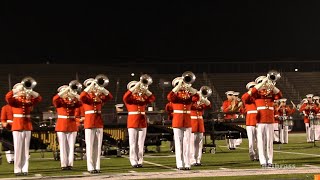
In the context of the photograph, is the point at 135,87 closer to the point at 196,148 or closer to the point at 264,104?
the point at 196,148

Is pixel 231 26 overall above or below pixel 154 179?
above

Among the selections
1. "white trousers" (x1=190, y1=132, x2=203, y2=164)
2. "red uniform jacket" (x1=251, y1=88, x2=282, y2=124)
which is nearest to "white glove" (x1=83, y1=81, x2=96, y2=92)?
"white trousers" (x1=190, y1=132, x2=203, y2=164)

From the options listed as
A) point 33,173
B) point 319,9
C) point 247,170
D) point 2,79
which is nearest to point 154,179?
point 247,170

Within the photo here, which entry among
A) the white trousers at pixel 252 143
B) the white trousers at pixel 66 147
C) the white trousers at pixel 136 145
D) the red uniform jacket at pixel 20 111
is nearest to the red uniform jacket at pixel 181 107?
the white trousers at pixel 136 145

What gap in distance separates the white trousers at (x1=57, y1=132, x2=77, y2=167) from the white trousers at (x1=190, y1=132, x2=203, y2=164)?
242 centimetres

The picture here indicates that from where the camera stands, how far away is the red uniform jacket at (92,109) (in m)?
12.0

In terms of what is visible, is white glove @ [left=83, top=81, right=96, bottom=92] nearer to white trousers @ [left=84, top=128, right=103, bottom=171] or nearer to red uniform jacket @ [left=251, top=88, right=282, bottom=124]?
white trousers @ [left=84, top=128, right=103, bottom=171]

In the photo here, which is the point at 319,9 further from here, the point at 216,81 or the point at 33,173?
the point at 33,173

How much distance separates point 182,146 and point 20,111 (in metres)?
3.14

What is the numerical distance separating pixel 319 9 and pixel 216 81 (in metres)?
7.97

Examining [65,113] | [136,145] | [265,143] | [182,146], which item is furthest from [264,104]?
[65,113]

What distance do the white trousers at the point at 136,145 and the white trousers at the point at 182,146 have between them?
3.84 ft

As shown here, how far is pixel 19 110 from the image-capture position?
12023 mm

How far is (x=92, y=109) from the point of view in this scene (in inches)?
478
